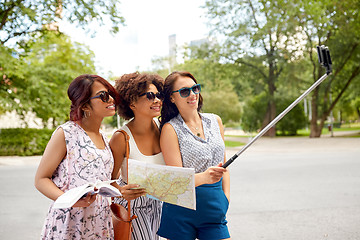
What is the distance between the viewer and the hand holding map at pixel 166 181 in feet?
6.37

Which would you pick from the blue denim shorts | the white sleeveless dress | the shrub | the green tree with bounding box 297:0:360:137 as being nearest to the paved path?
the white sleeveless dress

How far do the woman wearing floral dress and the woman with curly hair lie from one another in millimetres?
124

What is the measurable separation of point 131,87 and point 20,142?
656 inches

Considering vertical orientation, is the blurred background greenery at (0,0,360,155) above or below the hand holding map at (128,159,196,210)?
above

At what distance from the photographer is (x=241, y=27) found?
82.5 ft

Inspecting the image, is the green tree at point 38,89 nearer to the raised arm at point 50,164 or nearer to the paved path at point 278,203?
the paved path at point 278,203

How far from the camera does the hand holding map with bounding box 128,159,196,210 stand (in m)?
1.94

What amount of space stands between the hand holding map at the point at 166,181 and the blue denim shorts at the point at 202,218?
0.26 m

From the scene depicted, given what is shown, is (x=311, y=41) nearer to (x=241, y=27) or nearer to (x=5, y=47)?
(x=241, y=27)

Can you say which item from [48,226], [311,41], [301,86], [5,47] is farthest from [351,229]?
[301,86]

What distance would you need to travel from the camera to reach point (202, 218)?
88.8 inches

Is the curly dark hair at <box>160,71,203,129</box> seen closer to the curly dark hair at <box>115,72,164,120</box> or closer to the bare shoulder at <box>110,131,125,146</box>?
the curly dark hair at <box>115,72,164,120</box>

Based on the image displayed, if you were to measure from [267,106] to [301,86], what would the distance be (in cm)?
318

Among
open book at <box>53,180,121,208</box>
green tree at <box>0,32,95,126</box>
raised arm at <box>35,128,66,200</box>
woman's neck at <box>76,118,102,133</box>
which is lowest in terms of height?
open book at <box>53,180,121,208</box>
